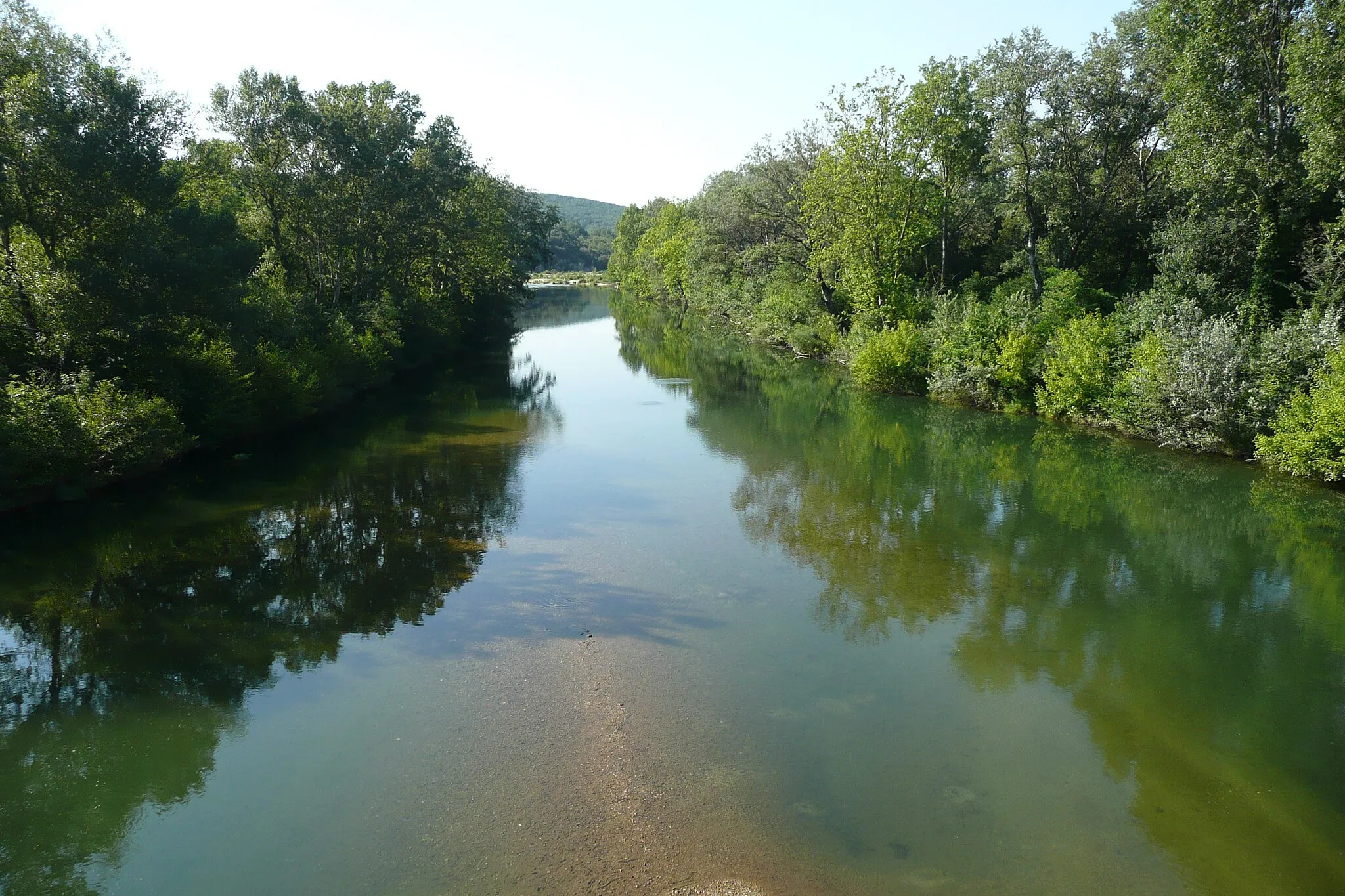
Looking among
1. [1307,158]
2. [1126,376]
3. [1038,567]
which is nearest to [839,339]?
[1126,376]

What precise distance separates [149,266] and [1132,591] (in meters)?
20.3

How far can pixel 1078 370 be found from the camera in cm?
2398

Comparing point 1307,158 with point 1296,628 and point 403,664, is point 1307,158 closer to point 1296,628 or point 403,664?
point 1296,628

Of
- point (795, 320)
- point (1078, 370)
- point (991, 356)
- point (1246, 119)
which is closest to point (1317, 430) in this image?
point (1078, 370)

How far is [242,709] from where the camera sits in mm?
9047

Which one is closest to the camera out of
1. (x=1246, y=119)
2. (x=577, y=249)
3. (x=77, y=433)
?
(x=77, y=433)

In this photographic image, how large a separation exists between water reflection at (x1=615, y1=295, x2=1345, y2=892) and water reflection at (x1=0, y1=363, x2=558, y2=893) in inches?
257

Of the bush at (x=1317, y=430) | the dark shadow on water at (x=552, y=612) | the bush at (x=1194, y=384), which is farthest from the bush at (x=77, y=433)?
the bush at (x=1317, y=430)

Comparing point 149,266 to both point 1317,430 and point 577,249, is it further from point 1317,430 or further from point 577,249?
point 577,249

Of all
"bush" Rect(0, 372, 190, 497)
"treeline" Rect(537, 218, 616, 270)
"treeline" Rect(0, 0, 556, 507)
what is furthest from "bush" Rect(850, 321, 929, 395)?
"treeline" Rect(537, 218, 616, 270)

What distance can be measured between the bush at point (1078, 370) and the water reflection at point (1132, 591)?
1.17m

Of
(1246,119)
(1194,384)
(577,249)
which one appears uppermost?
(577,249)

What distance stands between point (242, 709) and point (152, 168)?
582 inches

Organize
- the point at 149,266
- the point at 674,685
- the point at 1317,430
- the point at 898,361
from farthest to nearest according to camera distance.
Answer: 1. the point at 898,361
2. the point at 149,266
3. the point at 1317,430
4. the point at 674,685
